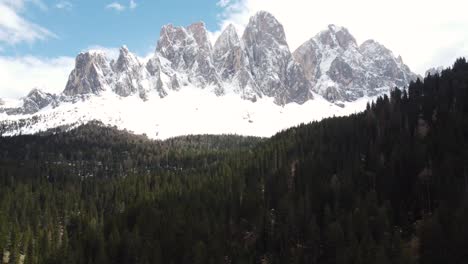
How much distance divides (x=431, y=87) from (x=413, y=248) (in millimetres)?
88769

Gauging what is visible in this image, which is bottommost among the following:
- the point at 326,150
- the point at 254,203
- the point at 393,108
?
the point at 254,203

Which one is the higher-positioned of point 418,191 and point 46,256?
point 418,191

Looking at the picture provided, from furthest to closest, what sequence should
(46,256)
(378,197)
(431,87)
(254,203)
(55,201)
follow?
(431,87), (55,201), (254,203), (378,197), (46,256)

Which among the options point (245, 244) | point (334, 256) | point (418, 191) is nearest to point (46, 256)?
point (245, 244)

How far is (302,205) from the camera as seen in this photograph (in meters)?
97.0

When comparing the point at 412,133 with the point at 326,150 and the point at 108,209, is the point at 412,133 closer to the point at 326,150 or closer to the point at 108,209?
the point at 326,150

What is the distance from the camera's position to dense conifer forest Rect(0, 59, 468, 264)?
80794mm

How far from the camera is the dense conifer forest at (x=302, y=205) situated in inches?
3181

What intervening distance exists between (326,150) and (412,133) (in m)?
24.8

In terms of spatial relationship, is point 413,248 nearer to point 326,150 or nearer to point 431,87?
point 326,150

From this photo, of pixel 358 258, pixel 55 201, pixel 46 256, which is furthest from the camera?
pixel 55 201

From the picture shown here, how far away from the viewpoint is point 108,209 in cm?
13812

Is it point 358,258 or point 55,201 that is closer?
point 358,258

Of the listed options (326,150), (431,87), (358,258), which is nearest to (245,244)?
(358,258)
